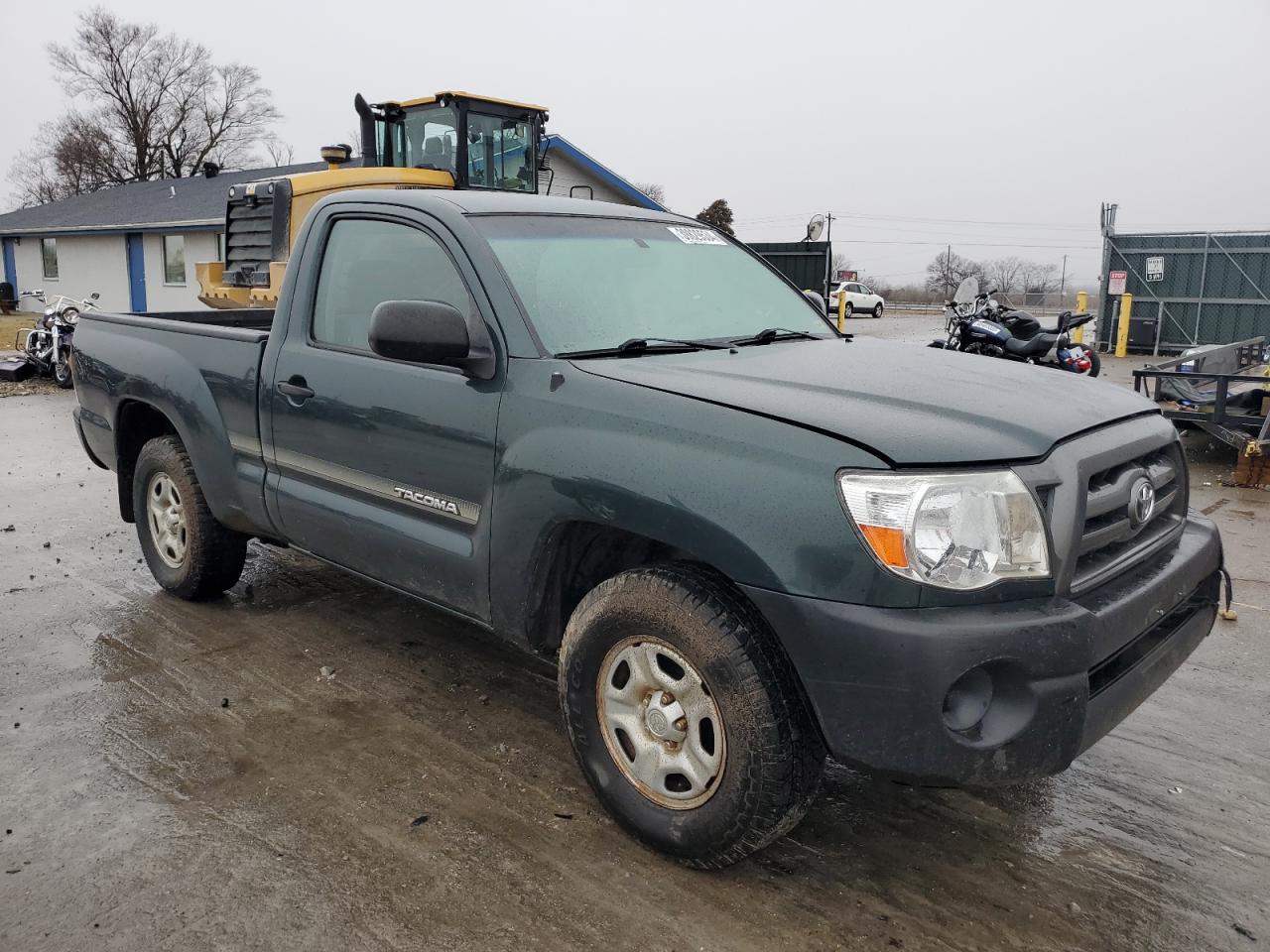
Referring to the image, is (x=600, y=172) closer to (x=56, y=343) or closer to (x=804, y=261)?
(x=804, y=261)

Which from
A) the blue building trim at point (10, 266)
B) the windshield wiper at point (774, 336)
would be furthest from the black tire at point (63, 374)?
the blue building trim at point (10, 266)

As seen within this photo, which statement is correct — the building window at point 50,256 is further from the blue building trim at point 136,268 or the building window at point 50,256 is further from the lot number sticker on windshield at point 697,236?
the lot number sticker on windshield at point 697,236

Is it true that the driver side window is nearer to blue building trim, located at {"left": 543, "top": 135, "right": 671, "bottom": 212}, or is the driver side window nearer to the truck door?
the truck door

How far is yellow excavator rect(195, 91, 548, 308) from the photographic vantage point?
10.7 metres

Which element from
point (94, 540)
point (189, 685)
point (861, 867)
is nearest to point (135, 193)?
point (94, 540)

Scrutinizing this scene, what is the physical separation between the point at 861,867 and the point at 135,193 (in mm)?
37197

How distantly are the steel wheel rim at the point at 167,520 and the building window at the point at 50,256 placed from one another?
32.7m

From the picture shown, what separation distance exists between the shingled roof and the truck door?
23.0 meters

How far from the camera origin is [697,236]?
4.24m

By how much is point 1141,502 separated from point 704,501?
1287mm

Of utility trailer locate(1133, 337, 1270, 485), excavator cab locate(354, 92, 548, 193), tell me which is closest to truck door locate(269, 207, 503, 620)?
utility trailer locate(1133, 337, 1270, 485)

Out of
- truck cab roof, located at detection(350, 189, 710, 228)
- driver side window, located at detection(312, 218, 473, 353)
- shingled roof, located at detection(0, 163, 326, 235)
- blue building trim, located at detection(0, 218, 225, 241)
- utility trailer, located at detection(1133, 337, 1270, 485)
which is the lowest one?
utility trailer, located at detection(1133, 337, 1270, 485)

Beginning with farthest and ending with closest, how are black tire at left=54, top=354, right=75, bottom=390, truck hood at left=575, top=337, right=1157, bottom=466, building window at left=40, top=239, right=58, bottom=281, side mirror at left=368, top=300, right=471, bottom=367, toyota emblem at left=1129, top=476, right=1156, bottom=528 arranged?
building window at left=40, top=239, right=58, bottom=281 < black tire at left=54, top=354, right=75, bottom=390 < side mirror at left=368, top=300, right=471, bottom=367 < toyota emblem at left=1129, top=476, right=1156, bottom=528 < truck hood at left=575, top=337, right=1157, bottom=466

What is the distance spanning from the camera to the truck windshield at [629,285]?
3367mm
